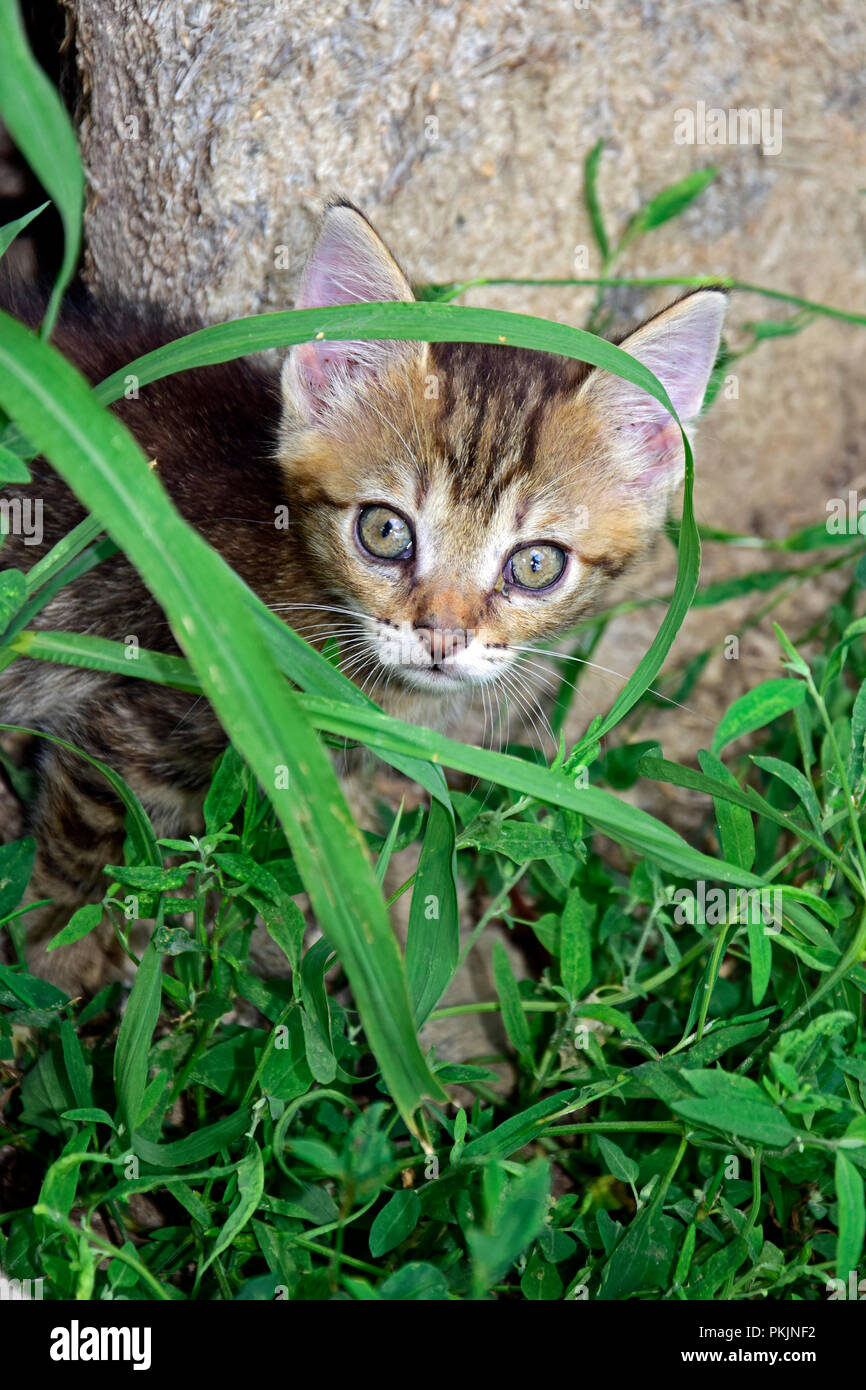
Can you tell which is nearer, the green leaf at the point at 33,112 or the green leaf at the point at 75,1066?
the green leaf at the point at 33,112

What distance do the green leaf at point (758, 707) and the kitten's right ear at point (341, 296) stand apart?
811 mm

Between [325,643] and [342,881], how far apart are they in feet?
3.17

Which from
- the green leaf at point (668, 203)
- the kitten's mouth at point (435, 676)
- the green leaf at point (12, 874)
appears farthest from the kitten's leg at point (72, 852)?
the green leaf at point (668, 203)

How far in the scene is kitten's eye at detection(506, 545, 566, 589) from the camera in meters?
1.87

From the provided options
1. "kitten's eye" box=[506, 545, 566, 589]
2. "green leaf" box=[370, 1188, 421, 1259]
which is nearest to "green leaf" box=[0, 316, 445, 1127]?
"green leaf" box=[370, 1188, 421, 1259]

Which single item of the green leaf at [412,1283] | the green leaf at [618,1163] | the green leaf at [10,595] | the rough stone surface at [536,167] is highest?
the rough stone surface at [536,167]

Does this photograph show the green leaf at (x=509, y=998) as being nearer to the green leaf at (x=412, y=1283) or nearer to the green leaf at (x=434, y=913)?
the green leaf at (x=434, y=913)

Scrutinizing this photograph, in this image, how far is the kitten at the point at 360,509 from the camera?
5.93 feet

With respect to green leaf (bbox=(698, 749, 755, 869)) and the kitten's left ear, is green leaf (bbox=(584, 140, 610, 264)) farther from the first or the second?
green leaf (bbox=(698, 749, 755, 869))

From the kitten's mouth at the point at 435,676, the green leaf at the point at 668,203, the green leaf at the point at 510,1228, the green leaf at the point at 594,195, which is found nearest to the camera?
the green leaf at the point at 510,1228

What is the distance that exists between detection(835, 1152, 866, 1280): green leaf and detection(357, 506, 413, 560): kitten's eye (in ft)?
3.69

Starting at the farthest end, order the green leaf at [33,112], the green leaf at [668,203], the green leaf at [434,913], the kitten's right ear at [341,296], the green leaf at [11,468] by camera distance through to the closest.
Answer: the green leaf at [668,203], the kitten's right ear at [341,296], the green leaf at [434,913], the green leaf at [11,468], the green leaf at [33,112]

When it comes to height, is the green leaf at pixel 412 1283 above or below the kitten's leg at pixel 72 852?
below

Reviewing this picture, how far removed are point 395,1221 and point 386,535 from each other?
1.05 metres
